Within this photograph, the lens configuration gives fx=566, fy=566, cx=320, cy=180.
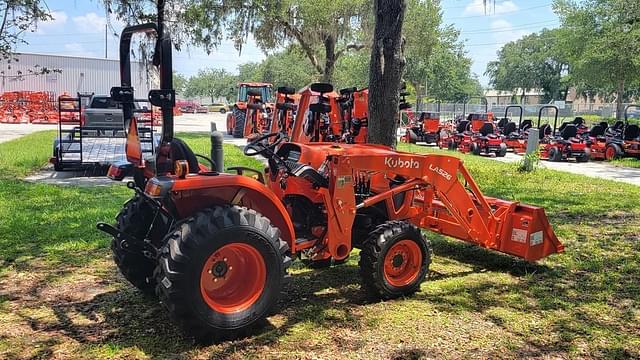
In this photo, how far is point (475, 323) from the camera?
14.4 feet

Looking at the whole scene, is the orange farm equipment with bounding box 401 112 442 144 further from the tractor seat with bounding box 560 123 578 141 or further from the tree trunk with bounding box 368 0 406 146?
the tree trunk with bounding box 368 0 406 146

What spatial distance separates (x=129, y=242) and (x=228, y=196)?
0.81 metres

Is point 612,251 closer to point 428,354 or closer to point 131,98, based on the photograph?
point 428,354

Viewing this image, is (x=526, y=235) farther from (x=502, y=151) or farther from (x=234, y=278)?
(x=502, y=151)

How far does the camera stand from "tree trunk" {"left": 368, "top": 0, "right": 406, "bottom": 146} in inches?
285

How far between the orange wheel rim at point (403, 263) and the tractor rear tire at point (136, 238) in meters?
1.96

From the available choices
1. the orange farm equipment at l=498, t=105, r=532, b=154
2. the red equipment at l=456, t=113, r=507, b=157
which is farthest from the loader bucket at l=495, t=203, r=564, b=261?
the orange farm equipment at l=498, t=105, r=532, b=154

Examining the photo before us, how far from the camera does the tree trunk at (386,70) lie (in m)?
7.23

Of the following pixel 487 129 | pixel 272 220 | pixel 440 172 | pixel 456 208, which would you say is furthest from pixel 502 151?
pixel 272 220

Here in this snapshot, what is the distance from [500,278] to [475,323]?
53.3 inches

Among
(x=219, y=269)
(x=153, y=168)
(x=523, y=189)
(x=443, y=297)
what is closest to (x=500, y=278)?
(x=443, y=297)

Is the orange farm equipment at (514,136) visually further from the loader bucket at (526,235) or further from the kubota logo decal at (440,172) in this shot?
the kubota logo decal at (440,172)

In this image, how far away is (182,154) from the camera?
414cm

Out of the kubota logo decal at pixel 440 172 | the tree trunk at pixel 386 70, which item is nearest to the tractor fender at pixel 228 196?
the kubota logo decal at pixel 440 172
